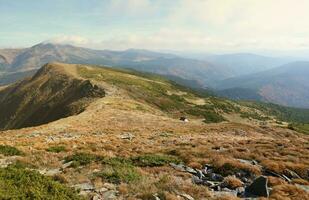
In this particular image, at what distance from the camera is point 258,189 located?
14.9 m

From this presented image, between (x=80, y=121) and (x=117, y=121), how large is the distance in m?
5.55

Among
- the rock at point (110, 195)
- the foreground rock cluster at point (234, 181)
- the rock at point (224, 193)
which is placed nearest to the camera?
the rock at point (110, 195)

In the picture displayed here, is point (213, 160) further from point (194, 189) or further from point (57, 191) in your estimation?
point (57, 191)

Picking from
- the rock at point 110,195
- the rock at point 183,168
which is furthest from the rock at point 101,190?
the rock at point 183,168

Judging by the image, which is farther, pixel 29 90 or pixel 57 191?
pixel 29 90

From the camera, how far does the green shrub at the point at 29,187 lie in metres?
11.0

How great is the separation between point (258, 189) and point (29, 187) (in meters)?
9.66

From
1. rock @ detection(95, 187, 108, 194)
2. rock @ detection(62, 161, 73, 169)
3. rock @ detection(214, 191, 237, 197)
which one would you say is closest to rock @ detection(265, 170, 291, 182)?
rock @ detection(214, 191, 237, 197)

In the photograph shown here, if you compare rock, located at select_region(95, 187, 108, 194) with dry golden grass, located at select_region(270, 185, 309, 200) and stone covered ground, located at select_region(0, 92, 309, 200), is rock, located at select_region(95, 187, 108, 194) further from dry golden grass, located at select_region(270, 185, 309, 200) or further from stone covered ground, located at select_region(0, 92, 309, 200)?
dry golden grass, located at select_region(270, 185, 309, 200)

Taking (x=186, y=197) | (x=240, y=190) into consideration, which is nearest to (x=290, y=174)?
(x=240, y=190)

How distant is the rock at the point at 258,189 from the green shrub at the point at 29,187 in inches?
303

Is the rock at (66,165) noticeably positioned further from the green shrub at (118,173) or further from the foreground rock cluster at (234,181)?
the foreground rock cluster at (234,181)

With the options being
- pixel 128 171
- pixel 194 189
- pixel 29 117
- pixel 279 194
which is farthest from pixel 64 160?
pixel 29 117

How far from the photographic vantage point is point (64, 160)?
1923 cm
